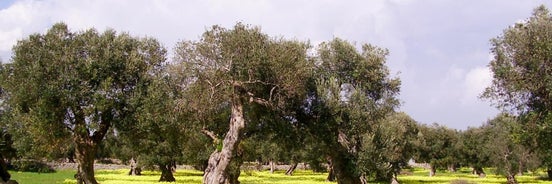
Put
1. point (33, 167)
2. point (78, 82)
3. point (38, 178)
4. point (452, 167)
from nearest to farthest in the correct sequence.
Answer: point (78, 82) → point (38, 178) → point (33, 167) → point (452, 167)

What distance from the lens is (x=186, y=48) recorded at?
26891 mm

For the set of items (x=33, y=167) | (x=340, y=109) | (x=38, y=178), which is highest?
(x=340, y=109)

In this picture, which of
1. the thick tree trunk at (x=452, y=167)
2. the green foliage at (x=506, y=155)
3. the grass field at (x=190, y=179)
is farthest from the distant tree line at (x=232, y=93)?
the thick tree trunk at (x=452, y=167)

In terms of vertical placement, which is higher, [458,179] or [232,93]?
[232,93]

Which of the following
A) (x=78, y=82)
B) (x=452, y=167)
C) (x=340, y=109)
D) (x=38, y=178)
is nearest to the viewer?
(x=340, y=109)

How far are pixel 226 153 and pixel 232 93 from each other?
9.14 feet

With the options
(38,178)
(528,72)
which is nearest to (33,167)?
(38,178)

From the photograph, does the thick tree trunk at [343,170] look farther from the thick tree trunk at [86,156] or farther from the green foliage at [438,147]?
the green foliage at [438,147]

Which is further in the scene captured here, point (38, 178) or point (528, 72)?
point (38, 178)

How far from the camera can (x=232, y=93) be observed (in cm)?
2533

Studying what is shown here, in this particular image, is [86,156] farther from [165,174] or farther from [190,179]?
[190,179]

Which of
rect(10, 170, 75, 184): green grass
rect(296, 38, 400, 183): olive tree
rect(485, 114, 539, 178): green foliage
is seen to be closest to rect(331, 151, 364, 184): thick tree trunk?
rect(296, 38, 400, 183): olive tree

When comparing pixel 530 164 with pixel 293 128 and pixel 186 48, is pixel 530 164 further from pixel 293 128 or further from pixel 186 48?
pixel 186 48

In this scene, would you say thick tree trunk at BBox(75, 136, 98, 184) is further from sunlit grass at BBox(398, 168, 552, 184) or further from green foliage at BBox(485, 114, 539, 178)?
green foliage at BBox(485, 114, 539, 178)
